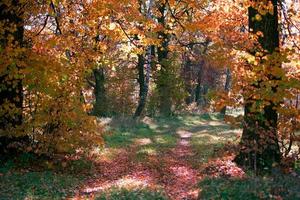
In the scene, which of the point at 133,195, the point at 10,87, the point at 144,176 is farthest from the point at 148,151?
the point at 133,195

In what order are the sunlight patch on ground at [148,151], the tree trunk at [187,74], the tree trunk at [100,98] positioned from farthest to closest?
the tree trunk at [187,74], the tree trunk at [100,98], the sunlight patch on ground at [148,151]

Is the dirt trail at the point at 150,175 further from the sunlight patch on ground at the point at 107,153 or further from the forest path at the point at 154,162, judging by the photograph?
the sunlight patch on ground at the point at 107,153

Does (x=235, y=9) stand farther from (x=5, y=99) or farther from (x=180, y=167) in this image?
(x=5, y=99)

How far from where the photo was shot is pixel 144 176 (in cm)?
1187

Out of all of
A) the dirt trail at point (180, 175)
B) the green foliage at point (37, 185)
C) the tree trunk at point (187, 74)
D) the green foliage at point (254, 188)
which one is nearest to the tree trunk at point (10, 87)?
the green foliage at point (37, 185)

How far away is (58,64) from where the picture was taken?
432 inches

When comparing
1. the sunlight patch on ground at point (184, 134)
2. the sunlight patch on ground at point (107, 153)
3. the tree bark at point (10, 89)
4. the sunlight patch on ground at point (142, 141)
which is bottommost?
the sunlight patch on ground at point (107, 153)

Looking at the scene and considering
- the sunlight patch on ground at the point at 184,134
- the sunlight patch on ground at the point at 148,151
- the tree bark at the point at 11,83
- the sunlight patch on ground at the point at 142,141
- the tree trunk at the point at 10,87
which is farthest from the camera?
the sunlight patch on ground at the point at 184,134

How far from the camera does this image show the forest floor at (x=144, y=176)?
29.8 ft

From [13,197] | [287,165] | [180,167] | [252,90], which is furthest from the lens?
[180,167]

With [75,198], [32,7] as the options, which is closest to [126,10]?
[32,7]

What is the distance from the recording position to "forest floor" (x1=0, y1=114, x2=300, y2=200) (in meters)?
9.07

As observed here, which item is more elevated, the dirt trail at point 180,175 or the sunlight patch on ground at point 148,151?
the sunlight patch on ground at point 148,151

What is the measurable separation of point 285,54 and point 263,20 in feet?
8.36
